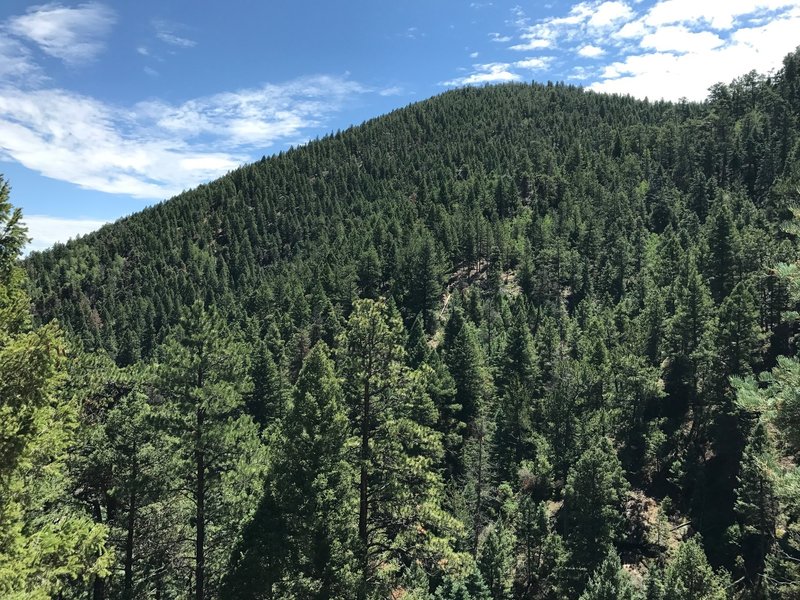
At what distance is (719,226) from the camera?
65.8 m

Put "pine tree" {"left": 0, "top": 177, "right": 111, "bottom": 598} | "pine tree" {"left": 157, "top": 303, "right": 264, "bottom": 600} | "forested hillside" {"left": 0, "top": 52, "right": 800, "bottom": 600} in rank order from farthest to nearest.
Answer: "pine tree" {"left": 157, "top": 303, "right": 264, "bottom": 600}
"forested hillside" {"left": 0, "top": 52, "right": 800, "bottom": 600}
"pine tree" {"left": 0, "top": 177, "right": 111, "bottom": 598}

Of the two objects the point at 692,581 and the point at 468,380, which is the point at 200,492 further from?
the point at 468,380

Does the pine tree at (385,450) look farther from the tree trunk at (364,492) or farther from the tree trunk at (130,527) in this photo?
the tree trunk at (130,527)

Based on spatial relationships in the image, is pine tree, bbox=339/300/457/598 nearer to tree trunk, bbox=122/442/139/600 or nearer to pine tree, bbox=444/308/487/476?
tree trunk, bbox=122/442/139/600

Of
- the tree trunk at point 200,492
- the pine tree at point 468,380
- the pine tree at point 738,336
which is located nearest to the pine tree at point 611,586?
the pine tree at point 468,380

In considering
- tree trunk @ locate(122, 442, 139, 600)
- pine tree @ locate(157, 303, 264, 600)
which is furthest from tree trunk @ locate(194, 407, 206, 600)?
tree trunk @ locate(122, 442, 139, 600)

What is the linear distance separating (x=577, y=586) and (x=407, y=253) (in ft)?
235

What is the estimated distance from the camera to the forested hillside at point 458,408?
14258mm

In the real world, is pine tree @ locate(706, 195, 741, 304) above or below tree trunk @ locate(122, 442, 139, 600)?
above

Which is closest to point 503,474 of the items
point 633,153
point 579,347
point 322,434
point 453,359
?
point 453,359

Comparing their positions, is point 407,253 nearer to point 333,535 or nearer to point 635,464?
point 635,464

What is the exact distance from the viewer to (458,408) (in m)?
49.4

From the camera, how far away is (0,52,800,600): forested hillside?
46.8 feet

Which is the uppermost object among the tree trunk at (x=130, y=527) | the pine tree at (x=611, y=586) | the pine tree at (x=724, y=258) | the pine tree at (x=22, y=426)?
the pine tree at (x=724, y=258)
